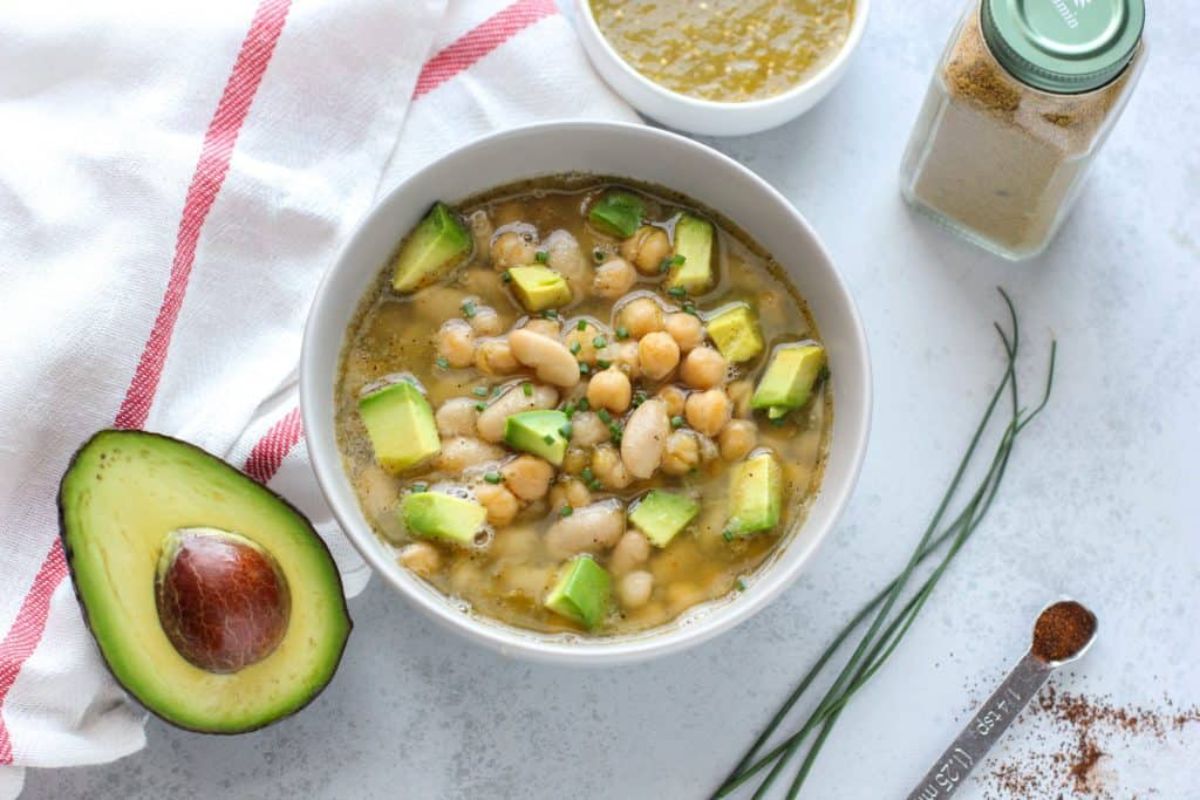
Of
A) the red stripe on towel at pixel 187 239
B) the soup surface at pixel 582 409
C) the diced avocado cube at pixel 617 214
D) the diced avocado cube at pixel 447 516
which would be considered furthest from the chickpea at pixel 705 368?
the red stripe on towel at pixel 187 239

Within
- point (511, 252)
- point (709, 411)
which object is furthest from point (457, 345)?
point (709, 411)

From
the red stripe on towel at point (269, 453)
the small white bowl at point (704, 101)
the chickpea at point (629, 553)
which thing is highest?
the small white bowl at point (704, 101)

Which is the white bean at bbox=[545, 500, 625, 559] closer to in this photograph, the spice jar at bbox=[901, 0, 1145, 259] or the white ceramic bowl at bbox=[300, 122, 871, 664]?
the white ceramic bowl at bbox=[300, 122, 871, 664]

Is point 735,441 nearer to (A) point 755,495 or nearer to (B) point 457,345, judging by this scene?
(A) point 755,495

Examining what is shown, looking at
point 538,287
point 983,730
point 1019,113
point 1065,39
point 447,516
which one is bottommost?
point 983,730

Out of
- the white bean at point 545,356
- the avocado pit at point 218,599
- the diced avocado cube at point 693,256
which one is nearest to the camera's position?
the avocado pit at point 218,599

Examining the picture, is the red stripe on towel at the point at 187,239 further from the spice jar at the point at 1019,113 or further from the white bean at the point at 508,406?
the spice jar at the point at 1019,113
